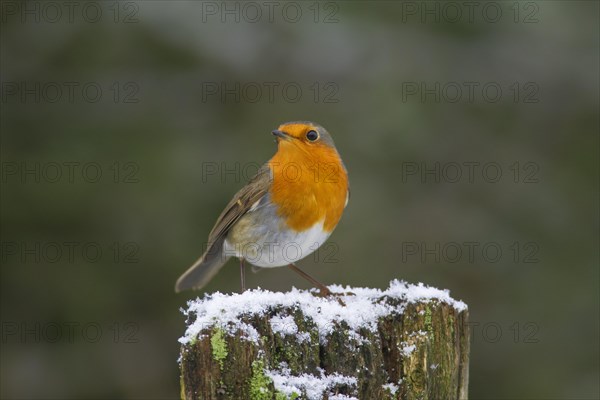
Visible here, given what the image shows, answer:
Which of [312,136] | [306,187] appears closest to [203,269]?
[306,187]

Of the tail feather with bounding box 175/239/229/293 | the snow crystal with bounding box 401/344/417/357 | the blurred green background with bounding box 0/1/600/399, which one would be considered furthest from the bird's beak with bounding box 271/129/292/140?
the snow crystal with bounding box 401/344/417/357

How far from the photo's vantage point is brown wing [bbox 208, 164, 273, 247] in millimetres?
4895

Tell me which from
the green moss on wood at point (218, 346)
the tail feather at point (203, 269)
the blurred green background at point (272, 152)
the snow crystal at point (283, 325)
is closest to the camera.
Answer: the green moss on wood at point (218, 346)

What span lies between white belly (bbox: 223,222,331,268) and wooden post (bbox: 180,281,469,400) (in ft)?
3.90

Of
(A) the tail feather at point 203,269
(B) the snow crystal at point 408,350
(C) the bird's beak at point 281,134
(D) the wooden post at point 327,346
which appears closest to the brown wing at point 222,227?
(A) the tail feather at point 203,269

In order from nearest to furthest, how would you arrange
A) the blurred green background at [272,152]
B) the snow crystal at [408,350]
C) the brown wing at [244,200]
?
1. the snow crystal at [408,350]
2. the brown wing at [244,200]
3. the blurred green background at [272,152]

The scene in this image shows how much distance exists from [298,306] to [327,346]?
20 cm

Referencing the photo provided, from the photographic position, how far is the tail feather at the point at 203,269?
5.33m

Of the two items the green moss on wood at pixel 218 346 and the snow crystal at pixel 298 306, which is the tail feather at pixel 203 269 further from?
the green moss on wood at pixel 218 346

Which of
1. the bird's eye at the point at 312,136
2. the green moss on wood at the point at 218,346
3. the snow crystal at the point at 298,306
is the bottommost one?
the green moss on wood at the point at 218,346

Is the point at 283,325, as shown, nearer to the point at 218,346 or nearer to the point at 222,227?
the point at 218,346

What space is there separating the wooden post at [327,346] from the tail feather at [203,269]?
1.95m

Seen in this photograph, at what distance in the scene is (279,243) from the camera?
15.8ft

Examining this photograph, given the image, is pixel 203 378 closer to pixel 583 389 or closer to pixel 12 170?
pixel 12 170
